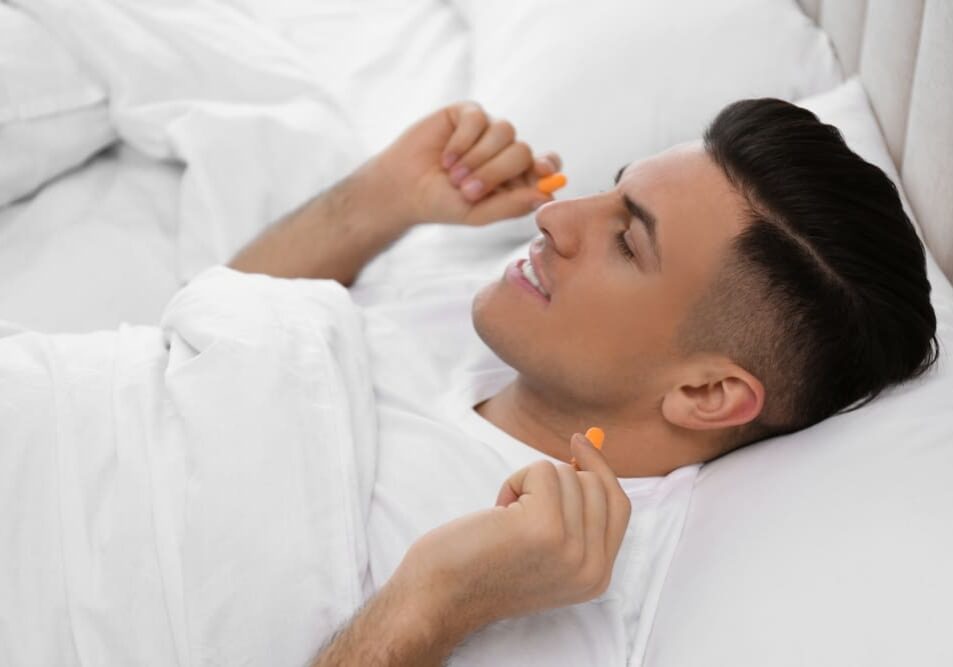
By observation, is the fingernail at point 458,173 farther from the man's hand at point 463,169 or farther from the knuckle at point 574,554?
the knuckle at point 574,554

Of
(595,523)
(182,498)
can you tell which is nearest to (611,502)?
(595,523)

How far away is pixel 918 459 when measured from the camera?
1.11 m

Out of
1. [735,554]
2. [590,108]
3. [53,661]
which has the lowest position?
[53,661]

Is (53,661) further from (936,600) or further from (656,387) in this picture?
(936,600)

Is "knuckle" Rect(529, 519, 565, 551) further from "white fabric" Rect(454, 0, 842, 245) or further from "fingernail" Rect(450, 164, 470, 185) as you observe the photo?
"white fabric" Rect(454, 0, 842, 245)

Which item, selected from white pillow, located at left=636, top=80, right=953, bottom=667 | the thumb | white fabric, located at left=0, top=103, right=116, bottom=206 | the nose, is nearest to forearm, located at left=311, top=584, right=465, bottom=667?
white pillow, located at left=636, top=80, right=953, bottom=667

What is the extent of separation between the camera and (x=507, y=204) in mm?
1613

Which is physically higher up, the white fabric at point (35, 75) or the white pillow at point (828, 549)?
the white fabric at point (35, 75)

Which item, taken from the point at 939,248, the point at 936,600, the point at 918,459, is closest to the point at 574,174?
the point at 939,248

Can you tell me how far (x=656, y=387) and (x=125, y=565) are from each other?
605 mm

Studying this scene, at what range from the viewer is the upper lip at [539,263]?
1321 millimetres

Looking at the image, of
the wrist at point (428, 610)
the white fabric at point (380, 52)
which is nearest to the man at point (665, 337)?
the wrist at point (428, 610)

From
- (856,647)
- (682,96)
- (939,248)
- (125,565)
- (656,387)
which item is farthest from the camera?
(682,96)

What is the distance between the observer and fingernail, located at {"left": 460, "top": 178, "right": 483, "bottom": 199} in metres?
1.61
